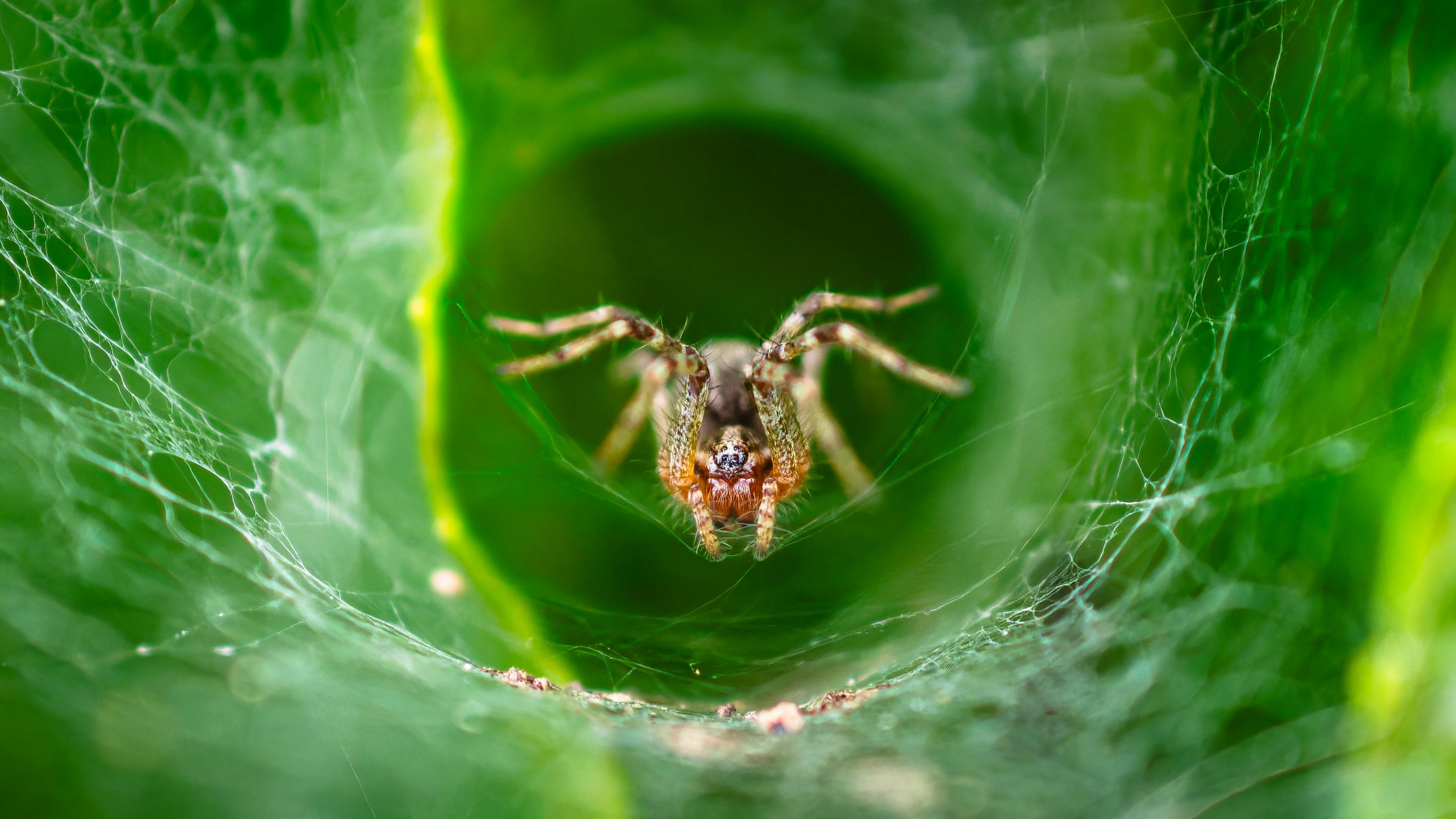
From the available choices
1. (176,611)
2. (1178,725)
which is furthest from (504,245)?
(1178,725)

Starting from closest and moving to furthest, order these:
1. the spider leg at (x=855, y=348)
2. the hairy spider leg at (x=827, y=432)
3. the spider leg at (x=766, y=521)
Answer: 1. the spider leg at (x=855, y=348)
2. the spider leg at (x=766, y=521)
3. the hairy spider leg at (x=827, y=432)

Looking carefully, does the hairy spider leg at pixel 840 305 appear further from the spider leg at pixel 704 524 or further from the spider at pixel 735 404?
the spider leg at pixel 704 524

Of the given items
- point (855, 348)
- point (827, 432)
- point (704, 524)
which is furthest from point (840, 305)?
point (704, 524)

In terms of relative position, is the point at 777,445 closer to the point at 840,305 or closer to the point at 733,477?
the point at 733,477

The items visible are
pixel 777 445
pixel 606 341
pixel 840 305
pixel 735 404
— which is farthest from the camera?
pixel 735 404

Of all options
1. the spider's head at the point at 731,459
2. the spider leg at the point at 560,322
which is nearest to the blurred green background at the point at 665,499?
the spider leg at the point at 560,322

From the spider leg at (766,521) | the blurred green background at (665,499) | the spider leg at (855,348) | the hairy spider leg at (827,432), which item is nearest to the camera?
the blurred green background at (665,499)

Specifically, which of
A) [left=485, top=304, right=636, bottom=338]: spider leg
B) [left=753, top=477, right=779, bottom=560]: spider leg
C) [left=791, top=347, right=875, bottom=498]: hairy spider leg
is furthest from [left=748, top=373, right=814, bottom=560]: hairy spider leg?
[left=485, top=304, right=636, bottom=338]: spider leg
